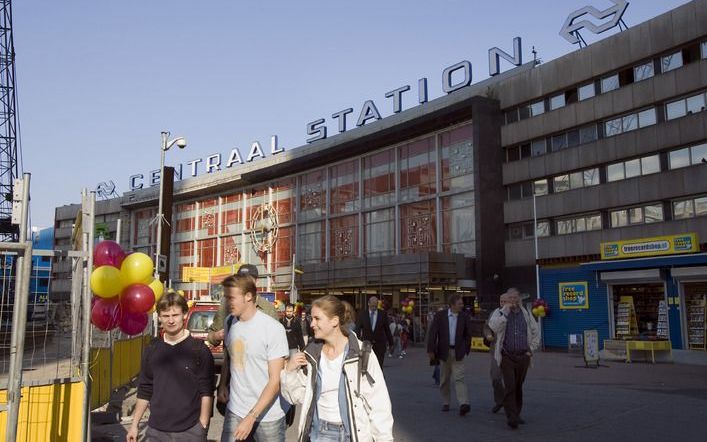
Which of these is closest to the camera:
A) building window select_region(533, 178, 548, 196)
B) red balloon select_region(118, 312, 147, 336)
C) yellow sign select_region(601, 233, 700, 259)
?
red balloon select_region(118, 312, 147, 336)

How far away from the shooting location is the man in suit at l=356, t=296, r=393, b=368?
14133mm

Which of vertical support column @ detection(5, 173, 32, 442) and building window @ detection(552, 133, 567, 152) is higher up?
Answer: building window @ detection(552, 133, 567, 152)

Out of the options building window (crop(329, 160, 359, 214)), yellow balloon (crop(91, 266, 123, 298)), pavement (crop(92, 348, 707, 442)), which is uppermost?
building window (crop(329, 160, 359, 214))

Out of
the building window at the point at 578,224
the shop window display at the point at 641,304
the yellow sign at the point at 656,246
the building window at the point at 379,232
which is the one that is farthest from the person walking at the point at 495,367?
the building window at the point at 379,232

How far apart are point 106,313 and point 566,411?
24.8ft

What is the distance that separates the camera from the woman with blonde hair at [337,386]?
13.9 feet

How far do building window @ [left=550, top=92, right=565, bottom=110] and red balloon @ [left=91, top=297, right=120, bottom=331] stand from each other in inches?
1272

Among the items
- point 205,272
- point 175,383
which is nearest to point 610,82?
point 175,383

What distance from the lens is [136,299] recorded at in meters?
7.98

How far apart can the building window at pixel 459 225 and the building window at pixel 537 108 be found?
5770mm

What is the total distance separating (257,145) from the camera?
5984 cm

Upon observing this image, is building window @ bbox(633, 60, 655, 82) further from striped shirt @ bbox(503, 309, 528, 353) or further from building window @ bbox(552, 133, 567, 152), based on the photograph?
striped shirt @ bbox(503, 309, 528, 353)

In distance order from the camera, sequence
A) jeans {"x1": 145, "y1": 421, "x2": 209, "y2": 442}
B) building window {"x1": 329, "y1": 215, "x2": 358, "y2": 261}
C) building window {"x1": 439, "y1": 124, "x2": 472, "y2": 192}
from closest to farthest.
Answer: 1. jeans {"x1": 145, "y1": 421, "x2": 209, "y2": 442}
2. building window {"x1": 439, "y1": 124, "x2": 472, "y2": 192}
3. building window {"x1": 329, "y1": 215, "x2": 358, "y2": 261}

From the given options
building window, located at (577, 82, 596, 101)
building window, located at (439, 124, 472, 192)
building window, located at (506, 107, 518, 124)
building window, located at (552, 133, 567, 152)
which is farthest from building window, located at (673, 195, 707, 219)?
building window, located at (439, 124, 472, 192)
